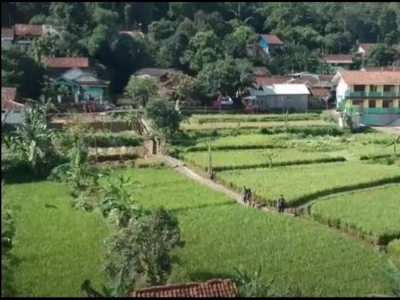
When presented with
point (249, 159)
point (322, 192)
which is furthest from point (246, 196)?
point (249, 159)

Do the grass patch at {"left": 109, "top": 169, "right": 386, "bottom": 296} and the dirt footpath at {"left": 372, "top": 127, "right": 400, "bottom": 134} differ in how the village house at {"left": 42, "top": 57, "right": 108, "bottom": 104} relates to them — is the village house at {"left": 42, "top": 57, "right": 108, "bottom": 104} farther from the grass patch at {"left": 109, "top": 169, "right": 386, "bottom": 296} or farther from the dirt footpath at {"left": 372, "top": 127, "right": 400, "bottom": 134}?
the grass patch at {"left": 109, "top": 169, "right": 386, "bottom": 296}

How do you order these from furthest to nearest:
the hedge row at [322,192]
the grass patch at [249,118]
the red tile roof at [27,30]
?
1. the red tile roof at [27,30]
2. the grass patch at [249,118]
3. the hedge row at [322,192]

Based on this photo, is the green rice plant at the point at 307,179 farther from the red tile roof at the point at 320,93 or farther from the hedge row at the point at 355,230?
the red tile roof at the point at 320,93

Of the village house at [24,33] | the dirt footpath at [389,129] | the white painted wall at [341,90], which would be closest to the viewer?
the dirt footpath at [389,129]

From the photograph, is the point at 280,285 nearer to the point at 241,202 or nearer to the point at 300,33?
the point at 241,202

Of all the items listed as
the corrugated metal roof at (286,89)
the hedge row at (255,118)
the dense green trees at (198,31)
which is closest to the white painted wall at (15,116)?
the hedge row at (255,118)
